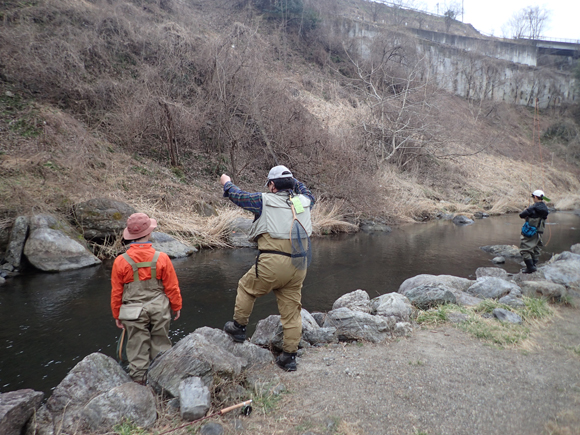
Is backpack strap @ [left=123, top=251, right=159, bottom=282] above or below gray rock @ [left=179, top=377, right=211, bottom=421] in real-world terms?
above

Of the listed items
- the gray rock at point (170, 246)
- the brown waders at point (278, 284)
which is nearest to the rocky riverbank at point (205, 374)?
the brown waders at point (278, 284)

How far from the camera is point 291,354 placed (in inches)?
146

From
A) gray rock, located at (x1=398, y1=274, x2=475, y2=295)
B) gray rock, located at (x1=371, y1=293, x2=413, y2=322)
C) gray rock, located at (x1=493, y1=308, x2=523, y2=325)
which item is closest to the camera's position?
gray rock, located at (x1=493, y1=308, x2=523, y2=325)

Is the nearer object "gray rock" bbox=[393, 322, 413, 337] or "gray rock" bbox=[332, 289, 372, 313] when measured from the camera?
Result: "gray rock" bbox=[393, 322, 413, 337]

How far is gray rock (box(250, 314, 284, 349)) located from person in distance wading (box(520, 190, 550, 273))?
256 inches

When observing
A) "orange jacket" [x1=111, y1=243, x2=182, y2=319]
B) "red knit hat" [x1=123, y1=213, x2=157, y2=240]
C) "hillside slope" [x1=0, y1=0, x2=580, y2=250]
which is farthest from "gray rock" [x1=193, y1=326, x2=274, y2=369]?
"hillside slope" [x1=0, y1=0, x2=580, y2=250]

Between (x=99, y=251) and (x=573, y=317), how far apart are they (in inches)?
380

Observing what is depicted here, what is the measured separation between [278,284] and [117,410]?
1583 mm

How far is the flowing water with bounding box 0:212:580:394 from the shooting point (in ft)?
15.8

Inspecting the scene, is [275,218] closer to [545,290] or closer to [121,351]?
[121,351]

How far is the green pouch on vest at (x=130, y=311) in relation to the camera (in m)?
3.38

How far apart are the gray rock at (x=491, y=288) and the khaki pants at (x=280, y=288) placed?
424 centimetres

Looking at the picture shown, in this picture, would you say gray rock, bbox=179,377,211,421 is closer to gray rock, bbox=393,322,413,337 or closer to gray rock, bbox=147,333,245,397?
gray rock, bbox=147,333,245,397

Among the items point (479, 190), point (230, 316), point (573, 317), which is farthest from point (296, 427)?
point (479, 190)
